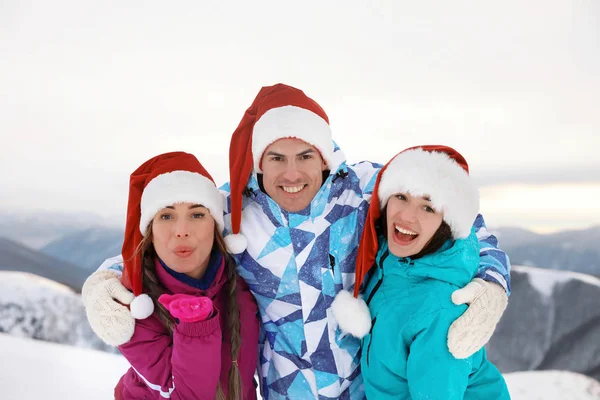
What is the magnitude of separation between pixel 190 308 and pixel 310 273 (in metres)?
0.39

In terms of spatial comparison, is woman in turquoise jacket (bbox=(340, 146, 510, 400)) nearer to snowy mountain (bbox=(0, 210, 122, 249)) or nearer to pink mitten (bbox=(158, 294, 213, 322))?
pink mitten (bbox=(158, 294, 213, 322))

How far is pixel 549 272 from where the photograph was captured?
2.88m

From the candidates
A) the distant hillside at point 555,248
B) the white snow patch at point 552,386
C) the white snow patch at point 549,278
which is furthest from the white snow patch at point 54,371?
the distant hillside at point 555,248

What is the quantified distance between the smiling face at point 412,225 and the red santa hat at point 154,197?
1.78 feet

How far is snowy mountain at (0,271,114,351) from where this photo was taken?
2.76 metres

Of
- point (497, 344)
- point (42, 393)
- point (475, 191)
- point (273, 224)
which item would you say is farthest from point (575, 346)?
point (42, 393)

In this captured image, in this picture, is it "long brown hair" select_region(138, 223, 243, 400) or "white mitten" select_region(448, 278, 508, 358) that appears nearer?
"white mitten" select_region(448, 278, 508, 358)

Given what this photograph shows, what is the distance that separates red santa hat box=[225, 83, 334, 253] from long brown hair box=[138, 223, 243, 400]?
0.35 ft

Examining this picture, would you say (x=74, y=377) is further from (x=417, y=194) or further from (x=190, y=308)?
(x=417, y=194)

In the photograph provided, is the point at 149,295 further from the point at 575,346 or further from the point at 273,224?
the point at 575,346

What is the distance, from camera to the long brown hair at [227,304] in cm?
130

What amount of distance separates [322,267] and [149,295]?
0.52 metres

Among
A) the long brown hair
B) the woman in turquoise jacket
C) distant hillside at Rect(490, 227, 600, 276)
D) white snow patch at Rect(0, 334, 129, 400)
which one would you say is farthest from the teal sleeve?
distant hillside at Rect(490, 227, 600, 276)

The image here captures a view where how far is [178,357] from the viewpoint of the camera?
1.20 m
